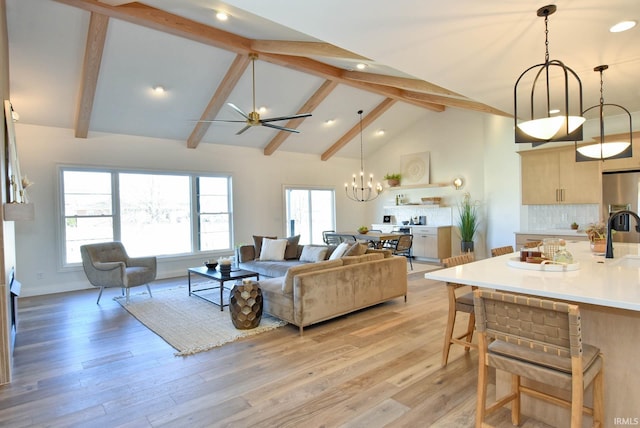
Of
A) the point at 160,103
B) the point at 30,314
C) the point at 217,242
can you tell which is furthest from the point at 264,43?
the point at 30,314

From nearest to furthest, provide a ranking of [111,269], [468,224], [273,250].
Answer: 1. [111,269]
2. [273,250]
3. [468,224]

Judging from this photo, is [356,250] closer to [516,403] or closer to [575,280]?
[516,403]

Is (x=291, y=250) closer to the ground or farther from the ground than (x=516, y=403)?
farther from the ground

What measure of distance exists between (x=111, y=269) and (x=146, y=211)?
2172 mm

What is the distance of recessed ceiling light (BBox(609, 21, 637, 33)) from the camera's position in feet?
8.63

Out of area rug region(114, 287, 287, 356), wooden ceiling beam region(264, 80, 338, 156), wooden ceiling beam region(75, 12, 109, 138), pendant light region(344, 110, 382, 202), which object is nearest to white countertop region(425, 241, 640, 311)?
area rug region(114, 287, 287, 356)

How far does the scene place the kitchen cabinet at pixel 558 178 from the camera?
5.74 meters

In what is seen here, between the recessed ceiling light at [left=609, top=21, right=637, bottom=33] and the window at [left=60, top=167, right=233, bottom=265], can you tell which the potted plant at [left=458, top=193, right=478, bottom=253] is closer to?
the window at [left=60, top=167, right=233, bottom=265]

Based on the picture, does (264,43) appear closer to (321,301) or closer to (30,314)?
(321,301)

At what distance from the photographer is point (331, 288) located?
4160mm

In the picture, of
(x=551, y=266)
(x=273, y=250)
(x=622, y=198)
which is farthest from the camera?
(x=273, y=250)

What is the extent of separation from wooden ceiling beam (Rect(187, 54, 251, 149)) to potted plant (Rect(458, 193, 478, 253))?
5715 mm

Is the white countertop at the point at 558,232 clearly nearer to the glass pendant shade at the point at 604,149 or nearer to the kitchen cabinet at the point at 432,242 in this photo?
the kitchen cabinet at the point at 432,242

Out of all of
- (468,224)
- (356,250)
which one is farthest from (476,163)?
(356,250)
